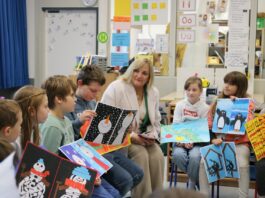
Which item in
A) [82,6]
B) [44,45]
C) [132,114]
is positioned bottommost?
[132,114]

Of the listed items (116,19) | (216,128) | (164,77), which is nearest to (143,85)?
(216,128)

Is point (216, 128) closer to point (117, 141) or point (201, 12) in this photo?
point (117, 141)

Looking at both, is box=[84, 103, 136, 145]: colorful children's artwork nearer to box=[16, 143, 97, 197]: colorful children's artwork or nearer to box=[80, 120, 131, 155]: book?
box=[80, 120, 131, 155]: book

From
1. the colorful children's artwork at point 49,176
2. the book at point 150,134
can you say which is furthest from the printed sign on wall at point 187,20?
the colorful children's artwork at point 49,176

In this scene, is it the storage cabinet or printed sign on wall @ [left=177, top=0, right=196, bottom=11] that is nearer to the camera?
the storage cabinet

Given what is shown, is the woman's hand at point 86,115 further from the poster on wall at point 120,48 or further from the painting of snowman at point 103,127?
the poster on wall at point 120,48

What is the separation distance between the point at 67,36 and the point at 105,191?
14.7 ft

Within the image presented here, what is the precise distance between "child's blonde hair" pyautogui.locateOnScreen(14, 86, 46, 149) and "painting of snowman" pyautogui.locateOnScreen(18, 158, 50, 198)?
360mm

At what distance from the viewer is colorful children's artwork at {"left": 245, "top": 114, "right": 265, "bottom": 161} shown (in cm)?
279

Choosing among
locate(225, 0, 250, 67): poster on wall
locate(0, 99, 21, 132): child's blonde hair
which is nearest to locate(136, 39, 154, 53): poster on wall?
locate(225, 0, 250, 67): poster on wall

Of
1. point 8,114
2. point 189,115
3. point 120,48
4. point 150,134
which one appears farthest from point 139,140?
point 120,48

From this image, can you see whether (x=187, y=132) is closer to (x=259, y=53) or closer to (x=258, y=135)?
(x=258, y=135)

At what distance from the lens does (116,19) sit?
17.9 feet

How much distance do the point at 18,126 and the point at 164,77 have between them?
3374 mm
